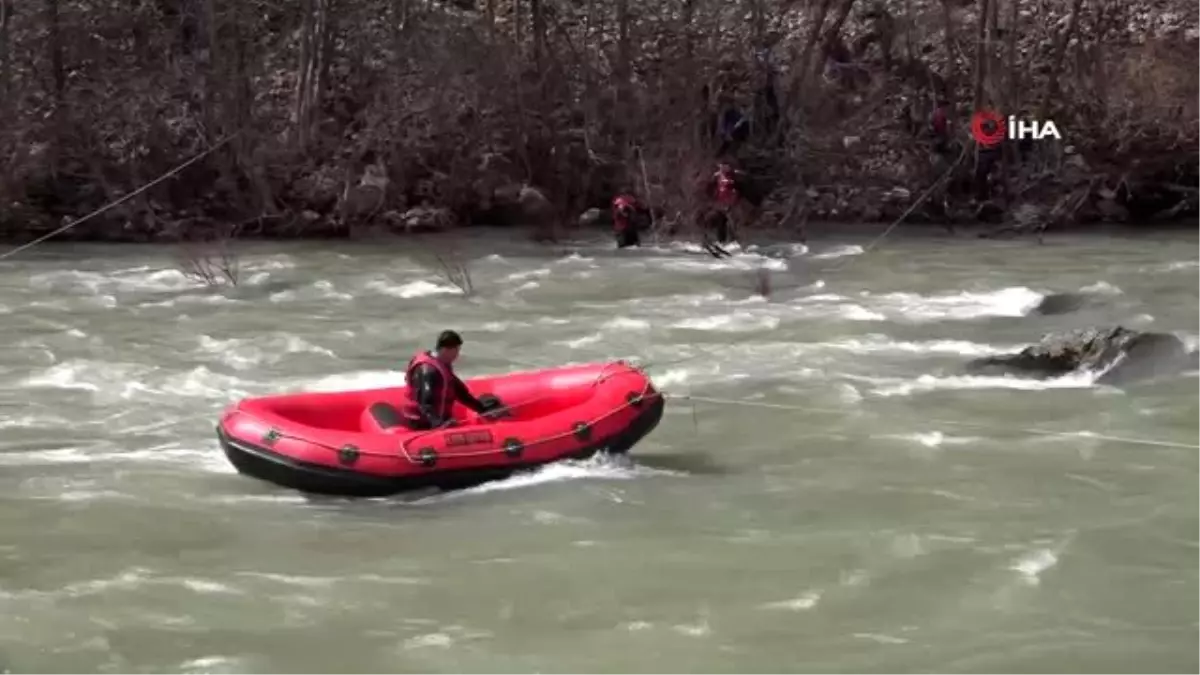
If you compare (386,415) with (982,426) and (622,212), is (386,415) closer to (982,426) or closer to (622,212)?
(982,426)

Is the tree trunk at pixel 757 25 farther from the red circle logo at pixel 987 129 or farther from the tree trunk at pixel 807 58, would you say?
the red circle logo at pixel 987 129

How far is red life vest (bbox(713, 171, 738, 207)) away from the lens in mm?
18969

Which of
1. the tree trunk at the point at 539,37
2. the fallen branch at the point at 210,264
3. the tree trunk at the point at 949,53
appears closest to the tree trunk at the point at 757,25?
the tree trunk at the point at 949,53

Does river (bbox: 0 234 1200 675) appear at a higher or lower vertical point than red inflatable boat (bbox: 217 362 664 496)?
lower

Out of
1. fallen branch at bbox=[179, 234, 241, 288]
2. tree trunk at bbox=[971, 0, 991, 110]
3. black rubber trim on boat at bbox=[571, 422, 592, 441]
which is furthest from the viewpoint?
tree trunk at bbox=[971, 0, 991, 110]

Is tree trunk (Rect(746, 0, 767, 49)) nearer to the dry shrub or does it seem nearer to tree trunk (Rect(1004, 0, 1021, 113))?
tree trunk (Rect(1004, 0, 1021, 113))

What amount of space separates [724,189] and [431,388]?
10871 mm

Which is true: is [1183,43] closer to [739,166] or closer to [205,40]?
[739,166]

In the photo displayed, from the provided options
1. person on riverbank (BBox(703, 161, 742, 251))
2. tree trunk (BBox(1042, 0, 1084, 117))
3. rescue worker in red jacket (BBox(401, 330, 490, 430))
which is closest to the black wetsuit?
rescue worker in red jacket (BBox(401, 330, 490, 430))

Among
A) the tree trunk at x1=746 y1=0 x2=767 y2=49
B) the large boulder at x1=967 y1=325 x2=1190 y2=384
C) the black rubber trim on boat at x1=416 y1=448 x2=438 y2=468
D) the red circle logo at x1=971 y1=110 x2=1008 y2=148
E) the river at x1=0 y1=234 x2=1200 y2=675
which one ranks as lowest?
the river at x1=0 y1=234 x2=1200 y2=675

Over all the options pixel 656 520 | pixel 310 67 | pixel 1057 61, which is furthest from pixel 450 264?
pixel 656 520

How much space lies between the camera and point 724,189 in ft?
62.3

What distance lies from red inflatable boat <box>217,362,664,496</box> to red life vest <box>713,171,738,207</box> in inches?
391

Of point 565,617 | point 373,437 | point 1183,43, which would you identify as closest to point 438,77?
point 1183,43
